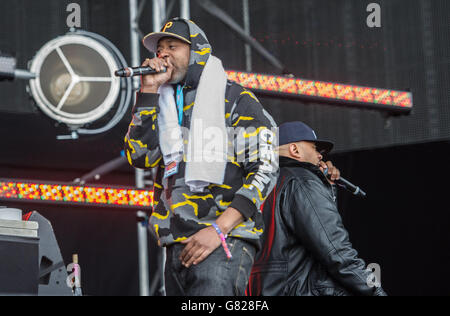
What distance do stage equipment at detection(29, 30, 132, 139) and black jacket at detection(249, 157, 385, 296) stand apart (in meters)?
1.81

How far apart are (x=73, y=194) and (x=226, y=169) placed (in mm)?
2553

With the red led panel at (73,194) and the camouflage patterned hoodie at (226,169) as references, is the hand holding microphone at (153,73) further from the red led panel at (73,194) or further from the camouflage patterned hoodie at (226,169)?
the red led panel at (73,194)

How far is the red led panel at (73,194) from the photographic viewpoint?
4.45 m

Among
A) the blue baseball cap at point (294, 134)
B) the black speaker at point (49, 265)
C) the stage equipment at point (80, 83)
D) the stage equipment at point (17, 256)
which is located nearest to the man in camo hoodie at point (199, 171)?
the stage equipment at point (17, 256)

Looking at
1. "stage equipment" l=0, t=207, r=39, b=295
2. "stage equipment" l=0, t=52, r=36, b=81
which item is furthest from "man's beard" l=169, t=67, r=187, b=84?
"stage equipment" l=0, t=52, r=36, b=81

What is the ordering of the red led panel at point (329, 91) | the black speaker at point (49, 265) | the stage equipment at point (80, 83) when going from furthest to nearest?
1. the red led panel at point (329, 91)
2. the stage equipment at point (80, 83)
3. the black speaker at point (49, 265)

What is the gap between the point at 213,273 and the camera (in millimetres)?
2125

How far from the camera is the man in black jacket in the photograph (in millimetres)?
2844

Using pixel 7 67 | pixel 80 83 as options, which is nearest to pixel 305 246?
pixel 7 67

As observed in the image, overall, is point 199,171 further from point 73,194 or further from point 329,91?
point 329,91

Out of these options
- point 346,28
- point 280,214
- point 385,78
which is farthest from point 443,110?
point 280,214

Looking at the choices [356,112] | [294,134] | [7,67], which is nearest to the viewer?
[294,134]

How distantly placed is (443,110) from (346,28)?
3.09 ft

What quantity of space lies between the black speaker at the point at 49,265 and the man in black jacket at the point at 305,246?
0.70 metres
